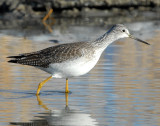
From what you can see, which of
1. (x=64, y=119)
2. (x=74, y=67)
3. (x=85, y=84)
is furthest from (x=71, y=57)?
(x=64, y=119)

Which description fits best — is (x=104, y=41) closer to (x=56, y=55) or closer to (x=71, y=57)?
(x=71, y=57)

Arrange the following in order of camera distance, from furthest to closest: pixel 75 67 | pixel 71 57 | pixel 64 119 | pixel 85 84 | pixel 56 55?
pixel 85 84 < pixel 56 55 < pixel 71 57 < pixel 75 67 < pixel 64 119

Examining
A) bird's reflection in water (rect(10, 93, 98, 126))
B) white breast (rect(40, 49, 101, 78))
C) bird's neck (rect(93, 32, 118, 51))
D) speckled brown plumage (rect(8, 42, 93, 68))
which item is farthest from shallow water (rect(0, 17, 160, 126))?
bird's neck (rect(93, 32, 118, 51))

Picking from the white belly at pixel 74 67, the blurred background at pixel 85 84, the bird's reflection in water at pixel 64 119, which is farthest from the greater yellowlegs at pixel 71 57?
the bird's reflection in water at pixel 64 119

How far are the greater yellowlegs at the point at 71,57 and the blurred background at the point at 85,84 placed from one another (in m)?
0.49

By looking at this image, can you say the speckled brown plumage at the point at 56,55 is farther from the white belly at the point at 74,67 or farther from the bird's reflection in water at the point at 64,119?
the bird's reflection in water at the point at 64,119

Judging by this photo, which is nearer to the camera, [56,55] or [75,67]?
[75,67]

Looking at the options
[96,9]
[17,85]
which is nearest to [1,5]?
[96,9]

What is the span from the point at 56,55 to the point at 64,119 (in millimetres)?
2332

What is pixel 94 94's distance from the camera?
10508mm

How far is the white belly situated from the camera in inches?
404

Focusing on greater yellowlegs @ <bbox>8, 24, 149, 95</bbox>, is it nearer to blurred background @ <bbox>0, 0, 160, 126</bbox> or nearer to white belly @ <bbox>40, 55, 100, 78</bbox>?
white belly @ <bbox>40, 55, 100, 78</bbox>

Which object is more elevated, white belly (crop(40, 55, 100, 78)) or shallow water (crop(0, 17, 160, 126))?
white belly (crop(40, 55, 100, 78))

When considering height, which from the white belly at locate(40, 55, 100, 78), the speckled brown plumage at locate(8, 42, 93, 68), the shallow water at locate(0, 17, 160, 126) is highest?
the speckled brown plumage at locate(8, 42, 93, 68)
